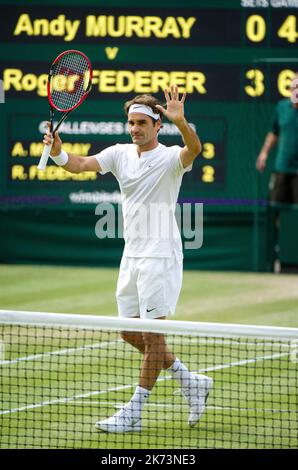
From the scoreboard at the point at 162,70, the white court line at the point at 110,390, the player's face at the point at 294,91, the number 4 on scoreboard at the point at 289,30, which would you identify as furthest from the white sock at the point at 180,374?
the number 4 on scoreboard at the point at 289,30

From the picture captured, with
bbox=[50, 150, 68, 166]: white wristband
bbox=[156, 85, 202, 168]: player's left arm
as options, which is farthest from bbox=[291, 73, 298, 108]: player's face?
bbox=[156, 85, 202, 168]: player's left arm

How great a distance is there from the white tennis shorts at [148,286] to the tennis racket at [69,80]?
4.20 ft

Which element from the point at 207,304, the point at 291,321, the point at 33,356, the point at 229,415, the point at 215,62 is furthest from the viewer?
the point at 215,62

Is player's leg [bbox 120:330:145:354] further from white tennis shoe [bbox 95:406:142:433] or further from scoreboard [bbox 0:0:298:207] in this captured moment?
scoreboard [bbox 0:0:298:207]

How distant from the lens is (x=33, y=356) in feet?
30.7

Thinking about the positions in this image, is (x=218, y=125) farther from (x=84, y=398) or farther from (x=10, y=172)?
(x=84, y=398)

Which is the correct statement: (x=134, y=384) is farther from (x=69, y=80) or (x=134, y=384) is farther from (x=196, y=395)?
(x=69, y=80)

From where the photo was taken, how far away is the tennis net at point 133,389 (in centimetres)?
638

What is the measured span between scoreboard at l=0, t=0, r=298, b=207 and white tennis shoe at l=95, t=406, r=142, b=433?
7.63 meters

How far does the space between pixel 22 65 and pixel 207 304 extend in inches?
175

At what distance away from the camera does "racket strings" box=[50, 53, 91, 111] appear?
8.02m

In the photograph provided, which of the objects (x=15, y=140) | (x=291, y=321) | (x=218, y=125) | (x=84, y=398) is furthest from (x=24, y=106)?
(x=84, y=398)

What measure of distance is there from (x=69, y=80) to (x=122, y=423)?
2.57 meters

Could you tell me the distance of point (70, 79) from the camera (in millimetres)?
7996
